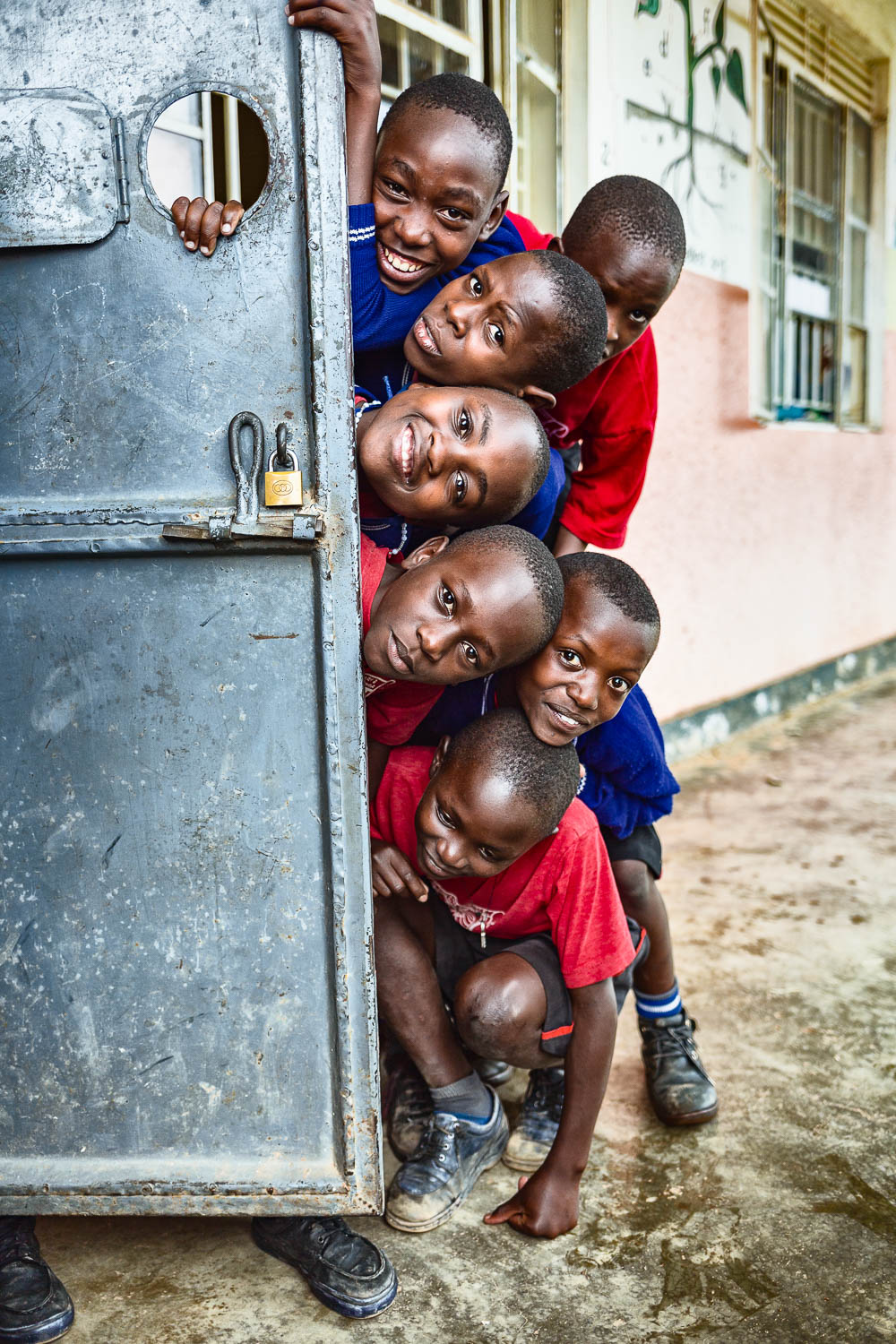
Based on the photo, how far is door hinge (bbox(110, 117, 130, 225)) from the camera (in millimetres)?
1413

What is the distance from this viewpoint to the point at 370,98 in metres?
1.52

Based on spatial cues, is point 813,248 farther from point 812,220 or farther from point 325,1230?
point 325,1230

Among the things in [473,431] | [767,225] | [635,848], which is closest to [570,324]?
[473,431]

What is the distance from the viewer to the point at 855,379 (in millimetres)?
6410

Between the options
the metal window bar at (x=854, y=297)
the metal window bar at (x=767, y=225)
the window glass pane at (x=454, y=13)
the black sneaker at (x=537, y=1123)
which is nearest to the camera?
the black sneaker at (x=537, y=1123)

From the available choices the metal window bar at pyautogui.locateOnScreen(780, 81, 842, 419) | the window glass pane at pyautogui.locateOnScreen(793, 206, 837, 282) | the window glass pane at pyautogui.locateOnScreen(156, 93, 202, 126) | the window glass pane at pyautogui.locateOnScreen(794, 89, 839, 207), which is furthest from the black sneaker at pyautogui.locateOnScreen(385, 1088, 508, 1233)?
the window glass pane at pyautogui.locateOnScreen(794, 89, 839, 207)

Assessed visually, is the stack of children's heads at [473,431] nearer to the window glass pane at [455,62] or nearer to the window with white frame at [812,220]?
the window glass pane at [455,62]

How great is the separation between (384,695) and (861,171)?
18.5 ft

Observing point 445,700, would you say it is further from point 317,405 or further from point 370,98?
point 370,98

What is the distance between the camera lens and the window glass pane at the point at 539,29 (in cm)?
342

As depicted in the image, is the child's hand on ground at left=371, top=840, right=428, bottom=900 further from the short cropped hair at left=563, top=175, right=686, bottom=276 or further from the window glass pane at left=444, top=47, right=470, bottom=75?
the window glass pane at left=444, top=47, right=470, bottom=75

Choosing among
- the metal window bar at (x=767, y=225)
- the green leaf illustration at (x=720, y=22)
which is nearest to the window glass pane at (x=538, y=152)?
the green leaf illustration at (x=720, y=22)

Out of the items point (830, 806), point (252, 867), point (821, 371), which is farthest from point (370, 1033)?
point (821, 371)

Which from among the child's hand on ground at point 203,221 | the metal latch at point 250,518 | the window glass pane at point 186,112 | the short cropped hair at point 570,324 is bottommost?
the metal latch at point 250,518
